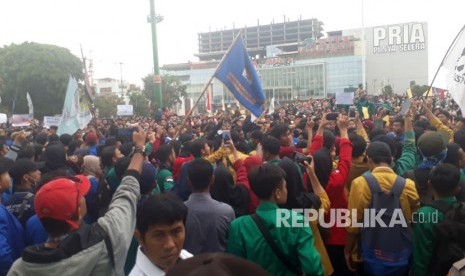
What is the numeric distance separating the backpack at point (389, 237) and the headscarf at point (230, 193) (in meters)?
1.12

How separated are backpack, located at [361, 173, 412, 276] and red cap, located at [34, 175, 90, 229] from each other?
2.42 m

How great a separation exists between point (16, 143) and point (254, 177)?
3575mm

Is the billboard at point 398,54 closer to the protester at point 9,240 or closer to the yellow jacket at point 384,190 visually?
the yellow jacket at point 384,190

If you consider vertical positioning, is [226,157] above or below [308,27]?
below

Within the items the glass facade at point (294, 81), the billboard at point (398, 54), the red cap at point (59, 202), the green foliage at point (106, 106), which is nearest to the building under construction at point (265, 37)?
the billboard at point (398, 54)

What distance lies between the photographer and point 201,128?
12.7m

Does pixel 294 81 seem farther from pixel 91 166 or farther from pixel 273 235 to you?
pixel 273 235

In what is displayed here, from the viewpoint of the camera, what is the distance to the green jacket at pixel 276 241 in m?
2.76

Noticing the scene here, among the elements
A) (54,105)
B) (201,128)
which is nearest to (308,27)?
(54,105)

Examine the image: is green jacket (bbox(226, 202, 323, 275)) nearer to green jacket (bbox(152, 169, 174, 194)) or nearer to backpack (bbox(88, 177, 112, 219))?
backpack (bbox(88, 177, 112, 219))

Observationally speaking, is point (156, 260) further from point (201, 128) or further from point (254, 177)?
point (201, 128)

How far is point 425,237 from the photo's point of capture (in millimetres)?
3338

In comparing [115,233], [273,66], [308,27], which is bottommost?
[115,233]

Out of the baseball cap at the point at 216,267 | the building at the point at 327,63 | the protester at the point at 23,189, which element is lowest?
the protester at the point at 23,189
